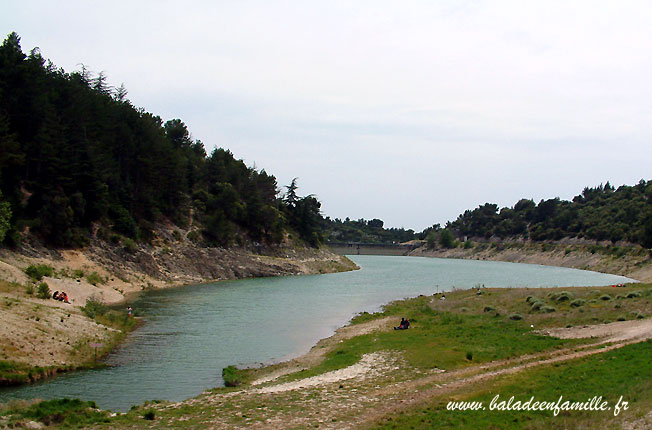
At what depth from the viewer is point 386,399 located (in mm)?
21875

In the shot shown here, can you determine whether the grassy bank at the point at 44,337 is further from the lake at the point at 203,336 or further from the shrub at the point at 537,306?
the shrub at the point at 537,306

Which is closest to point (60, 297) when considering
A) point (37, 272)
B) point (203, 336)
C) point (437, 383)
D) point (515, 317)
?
point (37, 272)

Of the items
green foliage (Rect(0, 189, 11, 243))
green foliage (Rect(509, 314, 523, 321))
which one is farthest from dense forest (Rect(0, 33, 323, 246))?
green foliage (Rect(509, 314, 523, 321))

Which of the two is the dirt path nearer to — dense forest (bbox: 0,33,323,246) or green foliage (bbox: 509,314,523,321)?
green foliage (bbox: 509,314,523,321)

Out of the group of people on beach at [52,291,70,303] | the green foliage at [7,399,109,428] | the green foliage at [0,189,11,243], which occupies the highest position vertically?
the green foliage at [0,189,11,243]

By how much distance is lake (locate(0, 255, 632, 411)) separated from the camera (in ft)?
88.2

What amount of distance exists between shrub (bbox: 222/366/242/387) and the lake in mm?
508

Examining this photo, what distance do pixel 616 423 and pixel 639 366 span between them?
693 centimetres

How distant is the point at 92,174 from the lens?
7888 centimetres

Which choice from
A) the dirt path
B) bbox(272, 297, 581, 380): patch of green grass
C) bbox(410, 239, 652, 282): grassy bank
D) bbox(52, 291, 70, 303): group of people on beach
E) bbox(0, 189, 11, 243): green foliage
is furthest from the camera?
bbox(410, 239, 652, 282): grassy bank

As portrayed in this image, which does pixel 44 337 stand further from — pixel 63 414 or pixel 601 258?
pixel 601 258

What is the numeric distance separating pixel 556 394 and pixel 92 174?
7495 cm

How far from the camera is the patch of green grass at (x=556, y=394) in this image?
52.7ft

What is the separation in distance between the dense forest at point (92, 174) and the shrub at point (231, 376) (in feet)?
120
